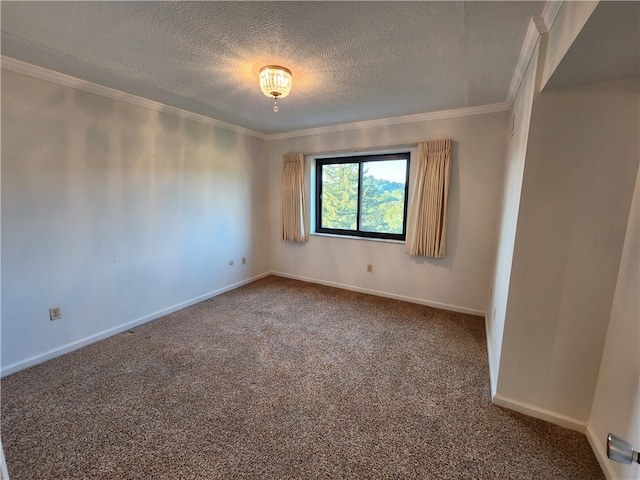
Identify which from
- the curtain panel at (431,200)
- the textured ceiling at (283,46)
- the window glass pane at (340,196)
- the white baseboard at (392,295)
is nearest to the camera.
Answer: the textured ceiling at (283,46)

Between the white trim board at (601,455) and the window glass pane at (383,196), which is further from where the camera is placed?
the window glass pane at (383,196)

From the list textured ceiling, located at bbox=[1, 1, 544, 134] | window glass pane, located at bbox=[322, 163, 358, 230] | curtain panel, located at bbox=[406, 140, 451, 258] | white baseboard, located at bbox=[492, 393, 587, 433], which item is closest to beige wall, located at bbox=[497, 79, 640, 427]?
white baseboard, located at bbox=[492, 393, 587, 433]

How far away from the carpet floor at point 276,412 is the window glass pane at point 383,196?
59.3 inches

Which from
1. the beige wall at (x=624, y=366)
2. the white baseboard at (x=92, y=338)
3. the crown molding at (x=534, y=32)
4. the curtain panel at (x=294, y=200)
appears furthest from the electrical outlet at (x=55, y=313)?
the crown molding at (x=534, y=32)

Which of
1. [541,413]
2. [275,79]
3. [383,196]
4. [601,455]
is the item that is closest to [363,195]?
[383,196]

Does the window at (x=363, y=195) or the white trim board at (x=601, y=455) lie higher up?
the window at (x=363, y=195)

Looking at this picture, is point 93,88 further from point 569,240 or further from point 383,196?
point 569,240

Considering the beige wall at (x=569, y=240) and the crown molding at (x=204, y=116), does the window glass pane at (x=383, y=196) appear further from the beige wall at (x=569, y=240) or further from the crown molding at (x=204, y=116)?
the beige wall at (x=569, y=240)

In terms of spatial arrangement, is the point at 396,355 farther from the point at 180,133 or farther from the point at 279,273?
the point at 180,133

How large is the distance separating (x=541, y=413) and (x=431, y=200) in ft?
7.08

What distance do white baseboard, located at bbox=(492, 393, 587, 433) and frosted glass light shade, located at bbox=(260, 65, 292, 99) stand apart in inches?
103

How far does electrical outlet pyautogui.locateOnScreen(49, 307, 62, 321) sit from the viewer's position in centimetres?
235

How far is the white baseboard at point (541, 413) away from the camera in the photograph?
1670 mm

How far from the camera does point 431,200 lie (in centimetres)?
326
